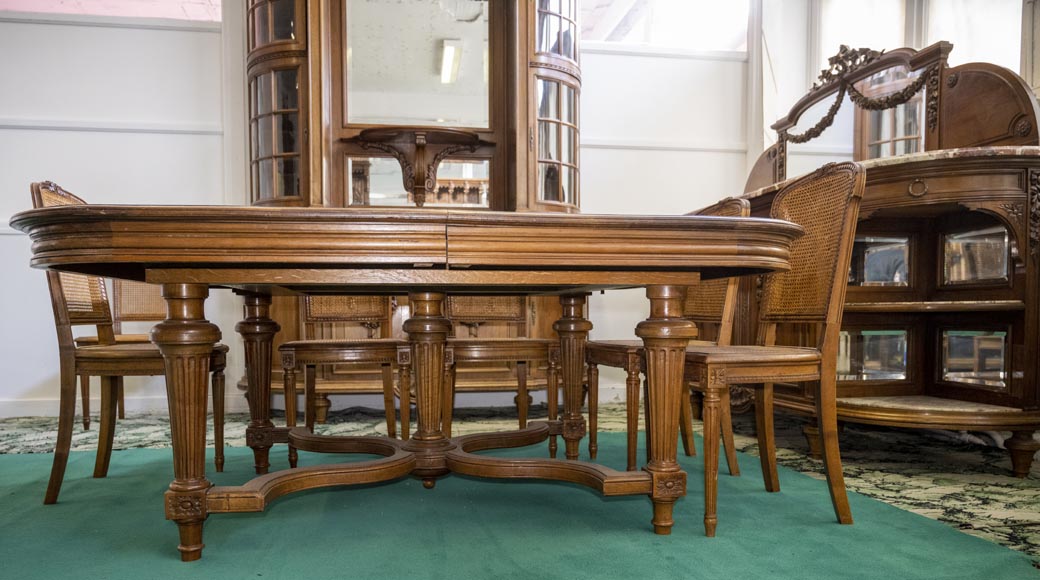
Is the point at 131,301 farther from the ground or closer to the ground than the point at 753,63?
closer to the ground

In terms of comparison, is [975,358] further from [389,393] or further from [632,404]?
[389,393]

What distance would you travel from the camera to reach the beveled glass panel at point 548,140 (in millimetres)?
3859

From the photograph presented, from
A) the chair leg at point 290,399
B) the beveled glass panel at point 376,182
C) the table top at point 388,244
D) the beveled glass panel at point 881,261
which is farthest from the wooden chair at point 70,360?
the beveled glass panel at point 881,261

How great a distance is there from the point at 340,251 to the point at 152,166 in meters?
3.35

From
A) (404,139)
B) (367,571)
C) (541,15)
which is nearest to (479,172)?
(404,139)

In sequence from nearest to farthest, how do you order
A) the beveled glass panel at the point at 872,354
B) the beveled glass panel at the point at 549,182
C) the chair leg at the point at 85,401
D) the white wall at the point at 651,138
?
the beveled glass panel at the point at 872,354
the chair leg at the point at 85,401
the beveled glass panel at the point at 549,182
the white wall at the point at 651,138

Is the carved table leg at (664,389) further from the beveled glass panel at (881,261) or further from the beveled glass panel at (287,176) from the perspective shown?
the beveled glass panel at (287,176)

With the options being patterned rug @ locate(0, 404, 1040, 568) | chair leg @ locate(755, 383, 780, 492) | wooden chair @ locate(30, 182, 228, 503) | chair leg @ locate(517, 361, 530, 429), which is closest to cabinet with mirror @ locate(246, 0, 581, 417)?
patterned rug @ locate(0, 404, 1040, 568)

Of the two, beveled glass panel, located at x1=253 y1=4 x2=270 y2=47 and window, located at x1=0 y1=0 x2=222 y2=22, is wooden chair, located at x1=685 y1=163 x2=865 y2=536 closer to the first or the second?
beveled glass panel, located at x1=253 y1=4 x2=270 y2=47

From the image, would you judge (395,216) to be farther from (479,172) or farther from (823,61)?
(823,61)

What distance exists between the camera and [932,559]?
1.62 meters

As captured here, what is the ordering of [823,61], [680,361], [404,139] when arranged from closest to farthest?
[680,361]
[404,139]
[823,61]

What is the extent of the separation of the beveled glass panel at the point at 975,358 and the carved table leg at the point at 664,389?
1611 millimetres

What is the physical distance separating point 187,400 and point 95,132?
3370mm
